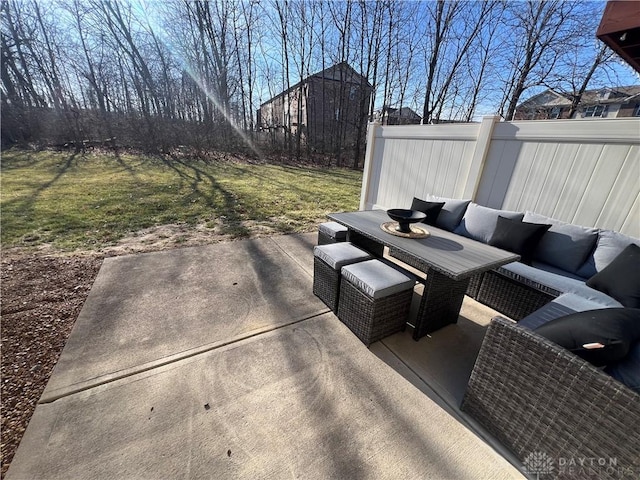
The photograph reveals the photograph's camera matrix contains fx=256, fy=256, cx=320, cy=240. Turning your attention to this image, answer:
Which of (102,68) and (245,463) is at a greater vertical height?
(102,68)

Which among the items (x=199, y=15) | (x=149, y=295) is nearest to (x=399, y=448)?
(x=149, y=295)

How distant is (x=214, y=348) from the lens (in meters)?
1.89

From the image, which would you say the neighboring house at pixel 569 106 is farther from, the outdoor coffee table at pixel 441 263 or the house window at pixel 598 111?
the outdoor coffee table at pixel 441 263

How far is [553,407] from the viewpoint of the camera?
1140mm

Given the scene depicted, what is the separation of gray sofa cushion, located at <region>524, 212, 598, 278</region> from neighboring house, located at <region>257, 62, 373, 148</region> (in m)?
12.2

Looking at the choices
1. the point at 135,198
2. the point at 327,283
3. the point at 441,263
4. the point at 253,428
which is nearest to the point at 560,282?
the point at 441,263

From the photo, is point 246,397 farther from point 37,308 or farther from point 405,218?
point 37,308

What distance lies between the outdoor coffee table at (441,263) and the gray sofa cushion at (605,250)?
80 cm

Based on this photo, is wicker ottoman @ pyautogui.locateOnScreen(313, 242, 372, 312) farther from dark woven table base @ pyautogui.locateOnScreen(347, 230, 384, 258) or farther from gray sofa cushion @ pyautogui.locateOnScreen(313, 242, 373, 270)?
dark woven table base @ pyautogui.locateOnScreen(347, 230, 384, 258)

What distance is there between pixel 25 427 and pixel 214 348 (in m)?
0.95

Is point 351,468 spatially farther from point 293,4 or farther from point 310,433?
point 293,4

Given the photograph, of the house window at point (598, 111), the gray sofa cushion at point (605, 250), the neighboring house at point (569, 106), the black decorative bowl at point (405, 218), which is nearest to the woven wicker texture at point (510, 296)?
the gray sofa cushion at point (605, 250)

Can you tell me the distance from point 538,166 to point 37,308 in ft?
16.4

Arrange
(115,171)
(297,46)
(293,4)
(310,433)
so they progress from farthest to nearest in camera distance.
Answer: (297,46) < (293,4) < (115,171) < (310,433)
